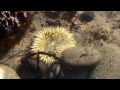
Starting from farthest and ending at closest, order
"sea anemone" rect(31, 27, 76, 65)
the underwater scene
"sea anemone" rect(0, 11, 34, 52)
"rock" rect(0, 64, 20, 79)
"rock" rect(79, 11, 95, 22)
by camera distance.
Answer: "rock" rect(79, 11, 95, 22)
"sea anemone" rect(0, 11, 34, 52)
"sea anemone" rect(31, 27, 76, 65)
the underwater scene
"rock" rect(0, 64, 20, 79)

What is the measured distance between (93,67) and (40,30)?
1.67 meters

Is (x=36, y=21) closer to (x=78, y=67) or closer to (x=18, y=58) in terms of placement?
(x=18, y=58)

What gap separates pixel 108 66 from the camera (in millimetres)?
4488

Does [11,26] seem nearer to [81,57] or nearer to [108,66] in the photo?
[81,57]

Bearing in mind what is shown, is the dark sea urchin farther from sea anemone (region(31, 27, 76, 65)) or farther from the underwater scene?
sea anemone (region(31, 27, 76, 65))

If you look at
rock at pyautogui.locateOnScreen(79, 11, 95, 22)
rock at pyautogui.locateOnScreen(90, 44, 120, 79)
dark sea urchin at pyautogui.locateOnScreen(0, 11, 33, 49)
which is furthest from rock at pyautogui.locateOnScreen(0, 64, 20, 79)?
rock at pyautogui.locateOnScreen(79, 11, 95, 22)

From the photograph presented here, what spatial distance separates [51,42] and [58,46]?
0.24 meters

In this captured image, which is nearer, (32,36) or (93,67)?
(93,67)

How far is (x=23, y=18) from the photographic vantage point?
518 cm

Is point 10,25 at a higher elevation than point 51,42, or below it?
higher

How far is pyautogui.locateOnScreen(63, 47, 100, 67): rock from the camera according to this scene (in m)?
4.20

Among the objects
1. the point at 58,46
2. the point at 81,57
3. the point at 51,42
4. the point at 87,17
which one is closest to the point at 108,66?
the point at 81,57

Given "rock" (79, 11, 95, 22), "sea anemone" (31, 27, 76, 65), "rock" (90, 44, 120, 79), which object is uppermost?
"rock" (79, 11, 95, 22)
